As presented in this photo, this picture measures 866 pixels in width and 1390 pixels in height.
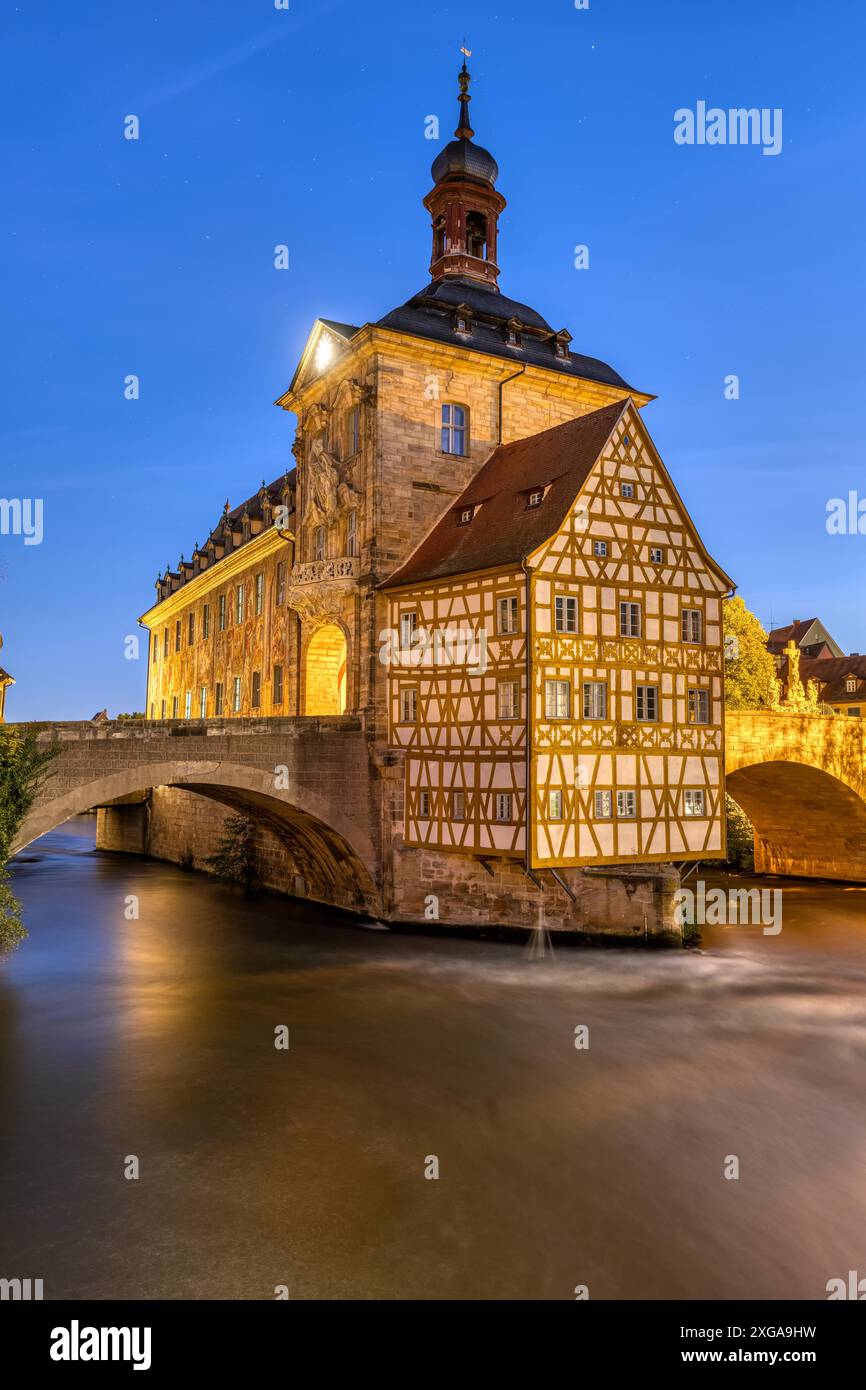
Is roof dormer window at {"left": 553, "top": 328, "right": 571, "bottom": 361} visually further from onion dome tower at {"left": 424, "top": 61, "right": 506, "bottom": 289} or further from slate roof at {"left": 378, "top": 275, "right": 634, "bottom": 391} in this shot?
onion dome tower at {"left": 424, "top": 61, "right": 506, "bottom": 289}

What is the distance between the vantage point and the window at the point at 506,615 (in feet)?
64.0

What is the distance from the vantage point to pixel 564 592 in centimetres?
1950

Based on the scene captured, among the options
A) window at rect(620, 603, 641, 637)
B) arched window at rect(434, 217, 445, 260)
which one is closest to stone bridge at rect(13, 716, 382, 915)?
window at rect(620, 603, 641, 637)

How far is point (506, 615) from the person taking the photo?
19.8 metres

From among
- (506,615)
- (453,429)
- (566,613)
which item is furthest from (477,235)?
(566,613)

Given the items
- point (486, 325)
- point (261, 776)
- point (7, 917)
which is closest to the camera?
point (7, 917)

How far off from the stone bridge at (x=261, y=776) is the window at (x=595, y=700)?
5853 mm

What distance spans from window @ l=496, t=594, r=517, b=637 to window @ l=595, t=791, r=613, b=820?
3.82m

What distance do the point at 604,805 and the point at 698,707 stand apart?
3.64 meters

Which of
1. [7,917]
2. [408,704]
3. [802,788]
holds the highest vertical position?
[408,704]

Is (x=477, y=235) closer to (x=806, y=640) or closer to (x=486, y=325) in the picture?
(x=486, y=325)

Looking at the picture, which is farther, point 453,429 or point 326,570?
point 453,429

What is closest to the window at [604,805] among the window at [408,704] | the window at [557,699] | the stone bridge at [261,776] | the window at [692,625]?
the window at [557,699]
